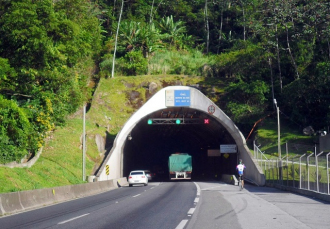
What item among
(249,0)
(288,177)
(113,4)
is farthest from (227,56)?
(288,177)

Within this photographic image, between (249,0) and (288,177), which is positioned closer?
(288,177)

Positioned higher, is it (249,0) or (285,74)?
(249,0)

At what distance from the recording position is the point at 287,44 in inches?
2242

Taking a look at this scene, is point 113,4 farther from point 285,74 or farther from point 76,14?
point 76,14

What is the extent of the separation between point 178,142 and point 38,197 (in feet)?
189

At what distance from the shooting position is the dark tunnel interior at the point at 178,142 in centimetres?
5722

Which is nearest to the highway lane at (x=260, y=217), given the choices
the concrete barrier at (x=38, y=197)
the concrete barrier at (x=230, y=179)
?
the concrete barrier at (x=38, y=197)

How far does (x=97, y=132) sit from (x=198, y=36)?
3915cm

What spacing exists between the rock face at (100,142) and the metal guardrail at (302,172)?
19861mm

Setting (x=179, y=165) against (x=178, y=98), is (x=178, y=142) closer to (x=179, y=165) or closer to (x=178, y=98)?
(x=179, y=165)

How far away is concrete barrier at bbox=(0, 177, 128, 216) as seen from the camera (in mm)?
17041

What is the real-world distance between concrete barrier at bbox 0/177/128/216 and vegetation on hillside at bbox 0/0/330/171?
551cm

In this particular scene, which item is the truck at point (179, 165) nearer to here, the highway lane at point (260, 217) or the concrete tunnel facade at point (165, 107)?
the concrete tunnel facade at point (165, 107)

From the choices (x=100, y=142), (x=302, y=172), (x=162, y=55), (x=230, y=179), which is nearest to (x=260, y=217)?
(x=302, y=172)
